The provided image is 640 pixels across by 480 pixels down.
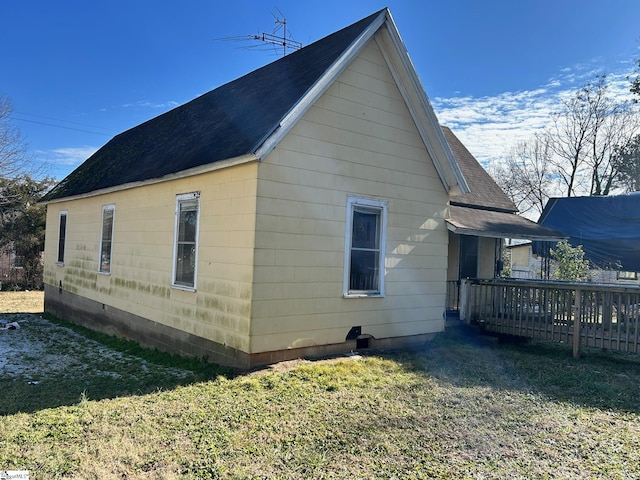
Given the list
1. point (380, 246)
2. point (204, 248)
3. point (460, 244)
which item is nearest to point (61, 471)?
point (204, 248)

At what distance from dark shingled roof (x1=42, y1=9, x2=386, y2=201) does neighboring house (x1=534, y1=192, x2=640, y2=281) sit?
11.4 m

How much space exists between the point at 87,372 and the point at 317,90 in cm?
561

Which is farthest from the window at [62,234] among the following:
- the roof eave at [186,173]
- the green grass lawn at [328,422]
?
the green grass lawn at [328,422]

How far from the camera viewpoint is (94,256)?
38.4 feet

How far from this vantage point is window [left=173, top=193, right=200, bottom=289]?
7926mm

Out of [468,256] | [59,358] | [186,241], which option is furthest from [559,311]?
[59,358]

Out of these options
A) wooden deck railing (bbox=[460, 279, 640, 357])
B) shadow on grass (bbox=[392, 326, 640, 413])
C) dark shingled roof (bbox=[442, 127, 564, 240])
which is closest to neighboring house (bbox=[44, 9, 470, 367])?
shadow on grass (bbox=[392, 326, 640, 413])

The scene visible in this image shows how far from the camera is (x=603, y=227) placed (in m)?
17.9

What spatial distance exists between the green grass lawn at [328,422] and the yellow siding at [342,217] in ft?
2.66

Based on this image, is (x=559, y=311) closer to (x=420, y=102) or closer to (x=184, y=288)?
(x=420, y=102)

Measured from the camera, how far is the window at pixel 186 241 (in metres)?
7.93

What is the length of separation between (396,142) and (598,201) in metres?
14.1

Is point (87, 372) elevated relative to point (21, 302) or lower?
elevated

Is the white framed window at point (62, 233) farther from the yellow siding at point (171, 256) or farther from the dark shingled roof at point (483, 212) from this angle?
the dark shingled roof at point (483, 212)
